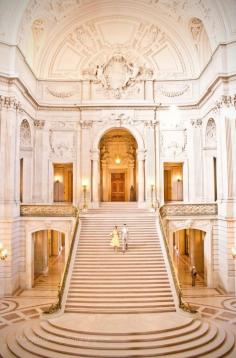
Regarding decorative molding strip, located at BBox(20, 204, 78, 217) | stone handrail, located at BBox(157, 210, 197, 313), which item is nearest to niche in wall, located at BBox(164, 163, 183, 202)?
stone handrail, located at BBox(157, 210, 197, 313)

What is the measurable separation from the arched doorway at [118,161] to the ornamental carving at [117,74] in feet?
14.0

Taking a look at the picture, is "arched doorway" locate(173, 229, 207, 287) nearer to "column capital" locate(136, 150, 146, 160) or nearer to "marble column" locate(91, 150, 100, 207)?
"column capital" locate(136, 150, 146, 160)

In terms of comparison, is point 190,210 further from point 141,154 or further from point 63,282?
point 63,282

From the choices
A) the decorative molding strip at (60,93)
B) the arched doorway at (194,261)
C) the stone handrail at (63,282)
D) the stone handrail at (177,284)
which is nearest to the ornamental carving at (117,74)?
the decorative molding strip at (60,93)

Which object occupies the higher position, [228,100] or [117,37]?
[117,37]

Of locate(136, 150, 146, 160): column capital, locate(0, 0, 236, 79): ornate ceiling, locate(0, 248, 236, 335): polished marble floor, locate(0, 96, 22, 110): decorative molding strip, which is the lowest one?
locate(0, 248, 236, 335): polished marble floor

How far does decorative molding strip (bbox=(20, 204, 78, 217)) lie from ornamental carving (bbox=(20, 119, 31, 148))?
15.9 ft

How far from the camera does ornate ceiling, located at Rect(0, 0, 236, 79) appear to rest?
66.9ft

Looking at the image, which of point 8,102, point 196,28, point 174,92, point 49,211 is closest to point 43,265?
point 49,211

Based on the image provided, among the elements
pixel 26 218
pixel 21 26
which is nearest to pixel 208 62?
pixel 21 26

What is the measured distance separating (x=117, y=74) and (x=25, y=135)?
23.2 ft

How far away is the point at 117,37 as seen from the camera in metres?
22.6

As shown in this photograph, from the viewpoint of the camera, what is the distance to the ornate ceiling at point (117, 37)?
66.9 ft

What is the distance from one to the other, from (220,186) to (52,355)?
11.5 meters
